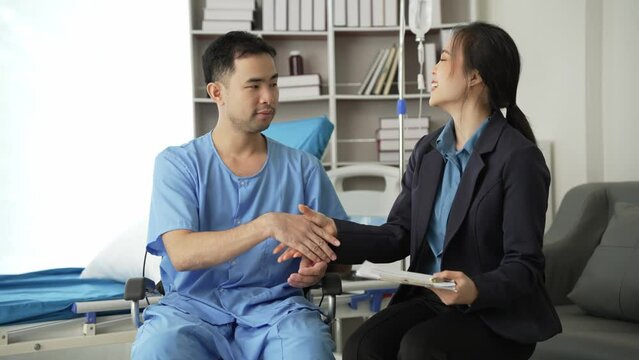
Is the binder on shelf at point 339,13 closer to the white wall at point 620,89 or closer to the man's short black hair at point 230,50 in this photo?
the white wall at point 620,89

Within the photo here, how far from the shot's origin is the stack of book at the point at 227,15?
425 centimetres

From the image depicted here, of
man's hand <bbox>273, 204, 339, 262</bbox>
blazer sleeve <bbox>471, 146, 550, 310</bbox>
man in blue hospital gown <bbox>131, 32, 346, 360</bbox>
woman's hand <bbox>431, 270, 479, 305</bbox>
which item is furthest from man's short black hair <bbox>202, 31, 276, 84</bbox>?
woman's hand <bbox>431, 270, 479, 305</bbox>

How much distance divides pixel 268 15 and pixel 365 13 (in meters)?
0.52

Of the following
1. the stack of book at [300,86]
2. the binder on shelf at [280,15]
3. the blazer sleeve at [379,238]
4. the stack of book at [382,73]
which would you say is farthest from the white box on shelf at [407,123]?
the blazer sleeve at [379,238]

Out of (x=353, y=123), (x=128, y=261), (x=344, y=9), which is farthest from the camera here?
(x=353, y=123)

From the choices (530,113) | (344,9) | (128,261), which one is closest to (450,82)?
(128,261)

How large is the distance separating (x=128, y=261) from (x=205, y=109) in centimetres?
182

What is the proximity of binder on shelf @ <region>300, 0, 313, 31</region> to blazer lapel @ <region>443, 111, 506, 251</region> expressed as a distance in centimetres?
268

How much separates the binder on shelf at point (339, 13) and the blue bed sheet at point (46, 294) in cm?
198

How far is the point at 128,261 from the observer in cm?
281

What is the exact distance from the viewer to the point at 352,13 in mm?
4305

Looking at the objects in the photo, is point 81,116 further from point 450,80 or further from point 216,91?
point 450,80

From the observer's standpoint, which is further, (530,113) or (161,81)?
(161,81)

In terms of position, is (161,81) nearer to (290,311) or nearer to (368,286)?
(368,286)
